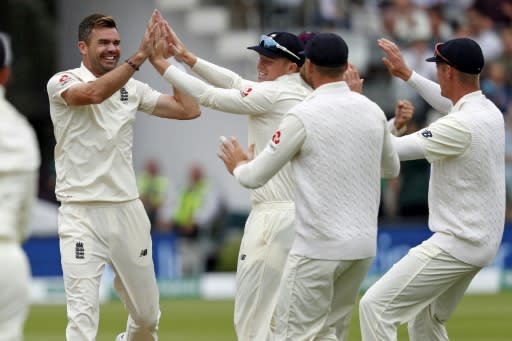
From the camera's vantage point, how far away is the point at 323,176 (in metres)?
6.46

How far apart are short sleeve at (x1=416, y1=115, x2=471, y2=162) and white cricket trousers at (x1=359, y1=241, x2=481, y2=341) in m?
0.58

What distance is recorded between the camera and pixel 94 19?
25.6ft

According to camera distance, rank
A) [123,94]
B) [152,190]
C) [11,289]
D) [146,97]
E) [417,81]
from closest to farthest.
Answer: [11,289] < [123,94] < [417,81] < [146,97] < [152,190]

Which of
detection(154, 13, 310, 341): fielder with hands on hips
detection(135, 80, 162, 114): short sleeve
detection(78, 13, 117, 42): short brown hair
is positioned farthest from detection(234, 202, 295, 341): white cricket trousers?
detection(78, 13, 117, 42): short brown hair

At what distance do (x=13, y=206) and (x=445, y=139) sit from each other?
105 inches

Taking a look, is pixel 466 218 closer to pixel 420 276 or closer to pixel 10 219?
pixel 420 276

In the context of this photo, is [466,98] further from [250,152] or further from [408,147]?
[250,152]

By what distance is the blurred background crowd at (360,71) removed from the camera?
16500mm

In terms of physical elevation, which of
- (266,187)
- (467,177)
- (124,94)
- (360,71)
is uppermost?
(124,94)

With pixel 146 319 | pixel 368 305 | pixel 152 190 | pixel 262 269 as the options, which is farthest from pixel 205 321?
pixel 368 305

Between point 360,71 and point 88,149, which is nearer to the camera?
point 88,149

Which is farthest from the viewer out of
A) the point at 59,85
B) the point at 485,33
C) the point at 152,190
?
the point at 152,190

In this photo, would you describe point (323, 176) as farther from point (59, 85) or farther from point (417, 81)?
point (59, 85)

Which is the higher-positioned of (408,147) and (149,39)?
(149,39)
